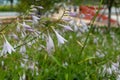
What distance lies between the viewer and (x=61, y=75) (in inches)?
128

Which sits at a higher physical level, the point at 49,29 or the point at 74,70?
the point at 49,29

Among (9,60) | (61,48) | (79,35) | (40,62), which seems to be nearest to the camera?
(9,60)

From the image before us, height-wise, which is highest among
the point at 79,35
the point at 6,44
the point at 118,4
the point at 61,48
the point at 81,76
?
the point at 6,44

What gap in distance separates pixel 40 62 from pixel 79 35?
3.31 meters

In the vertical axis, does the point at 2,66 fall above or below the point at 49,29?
below

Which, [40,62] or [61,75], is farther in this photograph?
[40,62]

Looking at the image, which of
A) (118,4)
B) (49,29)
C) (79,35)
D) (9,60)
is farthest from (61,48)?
(118,4)

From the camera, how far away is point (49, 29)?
7.57 feet

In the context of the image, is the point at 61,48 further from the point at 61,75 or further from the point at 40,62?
the point at 61,75

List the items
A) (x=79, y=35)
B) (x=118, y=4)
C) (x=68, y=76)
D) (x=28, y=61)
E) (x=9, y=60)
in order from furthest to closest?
(x=118, y=4), (x=79, y=35), (x=9, y=60), (x=28, y=61), (x=68, y=76)

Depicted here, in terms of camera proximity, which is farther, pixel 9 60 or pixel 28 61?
pixel 9 60

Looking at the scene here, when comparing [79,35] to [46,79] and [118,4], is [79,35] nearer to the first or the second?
[46,79]

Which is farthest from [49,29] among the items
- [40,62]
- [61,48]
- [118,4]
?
[118,4]

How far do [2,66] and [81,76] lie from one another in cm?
72
